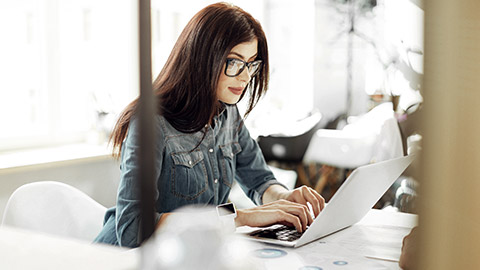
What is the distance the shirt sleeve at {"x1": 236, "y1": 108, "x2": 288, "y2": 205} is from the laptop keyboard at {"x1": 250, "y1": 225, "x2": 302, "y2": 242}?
0.31m

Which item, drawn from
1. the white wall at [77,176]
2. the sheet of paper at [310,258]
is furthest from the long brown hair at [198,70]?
the white wall at [77,176]

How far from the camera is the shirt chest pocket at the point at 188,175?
1252 mm

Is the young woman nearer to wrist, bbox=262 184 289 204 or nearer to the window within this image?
wrist, bbox=262 184 289 204

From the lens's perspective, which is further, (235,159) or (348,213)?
(235,159)

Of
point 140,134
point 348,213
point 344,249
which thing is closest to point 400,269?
point 344,249

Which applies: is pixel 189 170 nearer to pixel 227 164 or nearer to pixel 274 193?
pixel 227 164

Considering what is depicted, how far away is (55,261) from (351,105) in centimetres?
315

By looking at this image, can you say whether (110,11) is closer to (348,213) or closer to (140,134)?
(348,213)

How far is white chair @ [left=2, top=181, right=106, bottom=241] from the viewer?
141 centimetres

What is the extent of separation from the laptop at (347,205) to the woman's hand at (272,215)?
18 mm

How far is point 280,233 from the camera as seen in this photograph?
111 centimetres

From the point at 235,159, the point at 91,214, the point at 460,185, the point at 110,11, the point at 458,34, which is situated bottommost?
the point at 91,214

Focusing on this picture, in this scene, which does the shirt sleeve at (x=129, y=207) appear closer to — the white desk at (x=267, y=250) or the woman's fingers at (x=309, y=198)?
the white desk at (x=267, y=250)

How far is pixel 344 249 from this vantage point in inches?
40.4
